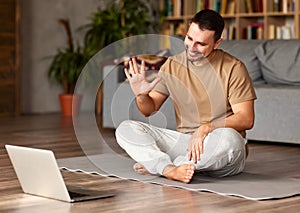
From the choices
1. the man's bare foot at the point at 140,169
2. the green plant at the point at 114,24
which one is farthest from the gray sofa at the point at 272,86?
the green plant at the point at 114,24

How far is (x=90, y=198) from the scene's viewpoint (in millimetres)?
3002

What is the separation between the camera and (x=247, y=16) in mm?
7668

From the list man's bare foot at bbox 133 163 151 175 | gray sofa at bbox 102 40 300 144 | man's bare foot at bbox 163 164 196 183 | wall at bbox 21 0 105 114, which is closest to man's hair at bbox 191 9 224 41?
man's bare foot at bbox 163 164 196 183

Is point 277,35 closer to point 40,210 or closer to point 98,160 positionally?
point 98,160

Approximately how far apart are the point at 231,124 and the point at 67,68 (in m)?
4.15

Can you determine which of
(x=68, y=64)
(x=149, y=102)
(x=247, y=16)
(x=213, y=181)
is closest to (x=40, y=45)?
(x=68, y=64)

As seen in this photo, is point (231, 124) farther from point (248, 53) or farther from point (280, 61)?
point (248, 53)

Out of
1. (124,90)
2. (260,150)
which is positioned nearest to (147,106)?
(124,90)

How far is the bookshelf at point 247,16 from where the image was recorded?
7328mm

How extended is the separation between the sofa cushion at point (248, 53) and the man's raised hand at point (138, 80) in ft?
7.87

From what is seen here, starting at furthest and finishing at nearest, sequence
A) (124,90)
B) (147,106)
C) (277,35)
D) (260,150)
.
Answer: (277,35), (260,150), (124,90), (147,106)

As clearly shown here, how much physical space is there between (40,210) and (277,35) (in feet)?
16.5

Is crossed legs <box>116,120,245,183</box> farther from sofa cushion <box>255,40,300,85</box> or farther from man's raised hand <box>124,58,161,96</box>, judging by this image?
sofa cushion <box>255,40,300,85</box>

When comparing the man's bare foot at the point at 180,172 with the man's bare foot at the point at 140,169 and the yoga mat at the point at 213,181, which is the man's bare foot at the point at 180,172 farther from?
the man's bare foot at the point at 140,169
